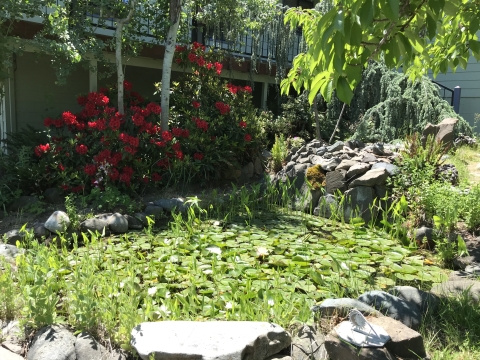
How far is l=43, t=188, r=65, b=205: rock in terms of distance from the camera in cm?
541

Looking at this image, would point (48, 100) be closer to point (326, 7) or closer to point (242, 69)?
point (242, 69)

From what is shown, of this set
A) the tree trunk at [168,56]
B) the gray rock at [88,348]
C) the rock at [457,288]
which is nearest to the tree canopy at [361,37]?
the rock at [457,288]

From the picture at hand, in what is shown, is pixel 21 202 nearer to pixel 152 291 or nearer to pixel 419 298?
pixel 152 291

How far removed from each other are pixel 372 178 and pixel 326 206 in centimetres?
64

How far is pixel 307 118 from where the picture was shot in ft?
31.3

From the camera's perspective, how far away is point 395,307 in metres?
2.78

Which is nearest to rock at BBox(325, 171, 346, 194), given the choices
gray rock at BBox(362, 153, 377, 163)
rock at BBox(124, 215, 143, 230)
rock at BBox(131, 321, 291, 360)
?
gray rock at BBox(362, 153, 377, 163)

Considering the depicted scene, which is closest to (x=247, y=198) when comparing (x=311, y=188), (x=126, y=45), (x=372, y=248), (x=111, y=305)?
(x=311, y=188)

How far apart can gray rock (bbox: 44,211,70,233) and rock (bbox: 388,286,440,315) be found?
306 cm

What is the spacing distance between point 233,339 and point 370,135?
A: 7.07 meters

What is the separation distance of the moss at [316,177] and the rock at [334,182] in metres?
0.09

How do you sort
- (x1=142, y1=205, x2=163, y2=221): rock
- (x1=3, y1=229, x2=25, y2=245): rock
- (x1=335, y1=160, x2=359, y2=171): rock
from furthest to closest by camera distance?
(x1=335, y1=160, x2=359, y2=171): rock
(x1=142, y1=205, x2=163, y2=221): rock
(x1=3, y1=229, x2=25, y2=245): rock

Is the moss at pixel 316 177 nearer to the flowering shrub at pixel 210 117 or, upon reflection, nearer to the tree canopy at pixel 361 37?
the flowering shrub at pixel 210 117

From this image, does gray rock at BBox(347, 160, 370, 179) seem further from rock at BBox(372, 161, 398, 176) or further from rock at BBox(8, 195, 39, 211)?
rock at BBox(8, 195, 39, 211)
